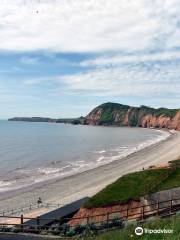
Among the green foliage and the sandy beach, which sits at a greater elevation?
the green foliage

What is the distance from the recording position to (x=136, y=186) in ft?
137

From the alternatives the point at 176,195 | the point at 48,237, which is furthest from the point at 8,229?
the point at 176,195

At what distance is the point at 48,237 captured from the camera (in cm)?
2011

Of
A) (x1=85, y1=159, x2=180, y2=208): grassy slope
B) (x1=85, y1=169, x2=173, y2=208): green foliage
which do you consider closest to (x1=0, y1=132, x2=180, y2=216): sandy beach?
(x1=85, y1=169, x2=173, y2=208): green foliage

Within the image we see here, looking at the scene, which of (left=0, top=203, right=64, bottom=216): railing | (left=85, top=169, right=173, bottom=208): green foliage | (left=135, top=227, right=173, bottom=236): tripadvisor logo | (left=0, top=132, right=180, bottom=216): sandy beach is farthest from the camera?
(left=0, top=132, right=180, bottom=216): sandy beach

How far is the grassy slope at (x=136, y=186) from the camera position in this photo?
128 feet

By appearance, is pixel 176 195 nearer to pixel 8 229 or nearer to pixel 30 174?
pixel 8 229

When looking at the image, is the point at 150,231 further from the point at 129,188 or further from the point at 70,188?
the point at 70,188

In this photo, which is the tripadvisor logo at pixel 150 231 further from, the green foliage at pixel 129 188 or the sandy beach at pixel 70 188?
the sandy beach at pixel 70 188

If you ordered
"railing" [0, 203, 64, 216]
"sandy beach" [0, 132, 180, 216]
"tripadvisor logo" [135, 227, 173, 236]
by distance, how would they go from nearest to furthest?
"tripadvisor logo" [135, 227, 173, 236] < "railing" [0, 203, 64, 216] < "sandy beach" [0, 132, 180, 216]

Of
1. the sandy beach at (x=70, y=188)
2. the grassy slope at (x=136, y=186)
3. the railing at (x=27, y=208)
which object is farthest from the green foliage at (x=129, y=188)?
the railing at (x=27, y=208)

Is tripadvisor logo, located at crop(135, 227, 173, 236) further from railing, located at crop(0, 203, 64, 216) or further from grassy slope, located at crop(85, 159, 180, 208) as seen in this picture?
railing, located at crop(0, 203, 64, 216)

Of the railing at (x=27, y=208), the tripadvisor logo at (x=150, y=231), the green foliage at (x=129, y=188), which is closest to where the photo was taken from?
the tripadvisor logo at (x=150, y=231)

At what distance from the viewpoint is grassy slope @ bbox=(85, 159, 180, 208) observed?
3897cm
